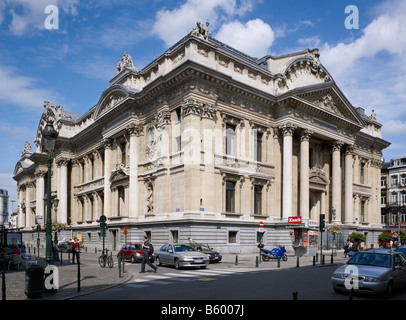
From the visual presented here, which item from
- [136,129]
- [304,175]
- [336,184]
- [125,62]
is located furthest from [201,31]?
[336,184]

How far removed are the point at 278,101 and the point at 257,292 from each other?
90.1ft

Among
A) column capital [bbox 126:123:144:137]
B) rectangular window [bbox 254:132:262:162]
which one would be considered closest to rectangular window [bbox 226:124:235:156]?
rectangular window [bbox 254:132:262:162]

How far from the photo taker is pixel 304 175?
128 ft

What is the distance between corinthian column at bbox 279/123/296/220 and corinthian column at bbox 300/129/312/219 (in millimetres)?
1723

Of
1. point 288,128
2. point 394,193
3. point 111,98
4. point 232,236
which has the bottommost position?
point 232,236

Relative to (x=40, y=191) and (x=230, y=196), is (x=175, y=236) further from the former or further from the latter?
(x=40, y=191)

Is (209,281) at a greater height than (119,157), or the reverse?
(119,157)

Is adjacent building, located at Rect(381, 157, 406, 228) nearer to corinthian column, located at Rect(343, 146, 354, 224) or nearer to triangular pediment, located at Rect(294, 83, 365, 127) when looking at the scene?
corinthian column, located at Rect(343, 146, 354, 224)

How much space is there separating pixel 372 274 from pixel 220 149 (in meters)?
22.3

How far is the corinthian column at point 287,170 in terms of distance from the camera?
122 feet
